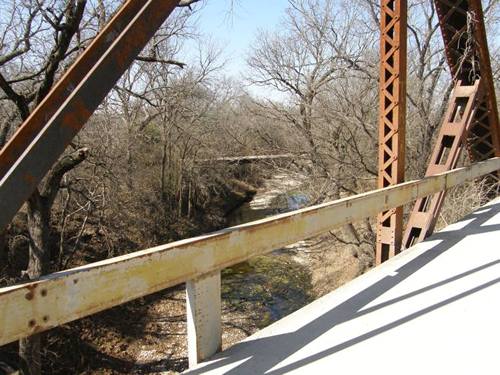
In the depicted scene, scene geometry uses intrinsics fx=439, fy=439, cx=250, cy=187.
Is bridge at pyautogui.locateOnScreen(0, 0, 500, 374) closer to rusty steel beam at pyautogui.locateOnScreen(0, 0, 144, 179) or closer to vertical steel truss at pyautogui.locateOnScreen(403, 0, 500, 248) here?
rusty steel beam at pyautogui.locateOnScreen(0, 0, 144, 179)

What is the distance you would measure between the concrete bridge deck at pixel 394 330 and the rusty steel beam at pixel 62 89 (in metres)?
1.54

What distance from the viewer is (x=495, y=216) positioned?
667cm

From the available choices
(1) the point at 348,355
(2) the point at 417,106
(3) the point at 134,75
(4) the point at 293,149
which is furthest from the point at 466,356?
(3) the point at 134,75

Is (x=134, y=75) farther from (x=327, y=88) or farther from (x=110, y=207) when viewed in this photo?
(x=327, y=88)

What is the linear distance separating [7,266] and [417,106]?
13.3 m

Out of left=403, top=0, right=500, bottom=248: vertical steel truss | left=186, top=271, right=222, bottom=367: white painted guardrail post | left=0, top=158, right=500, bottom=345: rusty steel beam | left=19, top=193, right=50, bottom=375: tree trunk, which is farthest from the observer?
left=19, top=193, right=50, bottom=375: tree trunk

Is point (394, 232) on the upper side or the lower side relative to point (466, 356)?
upper

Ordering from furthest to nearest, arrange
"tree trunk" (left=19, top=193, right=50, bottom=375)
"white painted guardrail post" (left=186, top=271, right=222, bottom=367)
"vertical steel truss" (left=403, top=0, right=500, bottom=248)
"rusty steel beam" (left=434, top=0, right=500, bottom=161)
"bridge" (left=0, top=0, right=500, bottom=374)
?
1. "tree trunk" (left=19, top=193, right=50, bottom=375)
2. "rusty steel beam" (left=434, top=0, right=500, bottom=161)
3. "vertical steel truss" (left=403, top=0, right=500, bottom=248)
4. "white painted guardrail post" (left=186, top=271, right=222, bottom=367)
5. "bridge" (left=0, top=0, right=500, bottom=374)

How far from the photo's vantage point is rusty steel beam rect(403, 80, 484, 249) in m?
5.65

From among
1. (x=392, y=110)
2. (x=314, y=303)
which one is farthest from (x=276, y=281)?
(x=314, y=303)

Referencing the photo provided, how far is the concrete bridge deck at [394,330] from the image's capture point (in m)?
2.64

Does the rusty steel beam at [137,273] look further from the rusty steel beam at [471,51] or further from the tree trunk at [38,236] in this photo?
the tree trunk at [38,236]

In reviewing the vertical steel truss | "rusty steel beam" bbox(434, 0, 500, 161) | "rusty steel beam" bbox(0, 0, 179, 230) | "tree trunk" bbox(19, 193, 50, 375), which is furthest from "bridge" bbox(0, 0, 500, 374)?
"tree trunk" bbox(19, 193, 50, 375)

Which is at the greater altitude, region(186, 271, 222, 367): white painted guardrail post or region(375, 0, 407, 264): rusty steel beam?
region(375, 0, 407, 264): rusty steel beam
